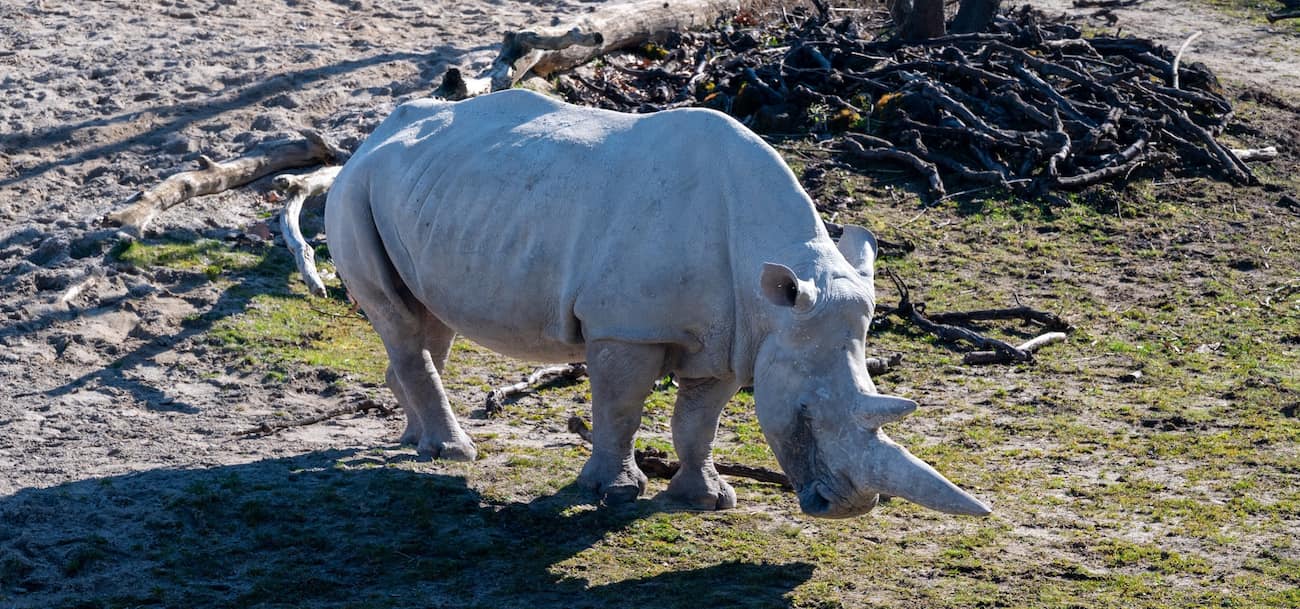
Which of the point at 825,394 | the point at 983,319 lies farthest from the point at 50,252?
the point at 825,394

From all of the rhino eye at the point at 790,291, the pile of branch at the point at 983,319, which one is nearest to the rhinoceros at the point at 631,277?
the rhino eye at the point at 790,291

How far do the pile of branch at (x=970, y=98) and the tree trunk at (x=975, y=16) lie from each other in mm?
165

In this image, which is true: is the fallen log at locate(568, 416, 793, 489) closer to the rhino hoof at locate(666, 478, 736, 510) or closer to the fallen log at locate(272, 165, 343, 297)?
the rhino hoof at locate(666, 478, 736, 510)

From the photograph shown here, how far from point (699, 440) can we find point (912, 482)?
164 cm

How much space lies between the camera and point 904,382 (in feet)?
28.7

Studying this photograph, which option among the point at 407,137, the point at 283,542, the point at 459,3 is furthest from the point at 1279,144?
the point at 283,542

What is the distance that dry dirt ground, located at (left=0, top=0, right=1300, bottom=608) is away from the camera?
5.83 metres

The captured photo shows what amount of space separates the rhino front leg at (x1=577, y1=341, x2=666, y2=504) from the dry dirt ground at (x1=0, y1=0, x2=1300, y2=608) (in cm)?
18

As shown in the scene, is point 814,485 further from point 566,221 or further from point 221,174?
point 221,174

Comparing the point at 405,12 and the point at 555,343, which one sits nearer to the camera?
the point at 555,343

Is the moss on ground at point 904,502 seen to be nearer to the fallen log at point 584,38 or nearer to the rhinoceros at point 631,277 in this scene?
the rhinoceros at point 631,277

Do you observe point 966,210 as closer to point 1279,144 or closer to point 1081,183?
point 1081,183

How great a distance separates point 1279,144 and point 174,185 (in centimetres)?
939

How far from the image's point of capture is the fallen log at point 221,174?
1005cm
